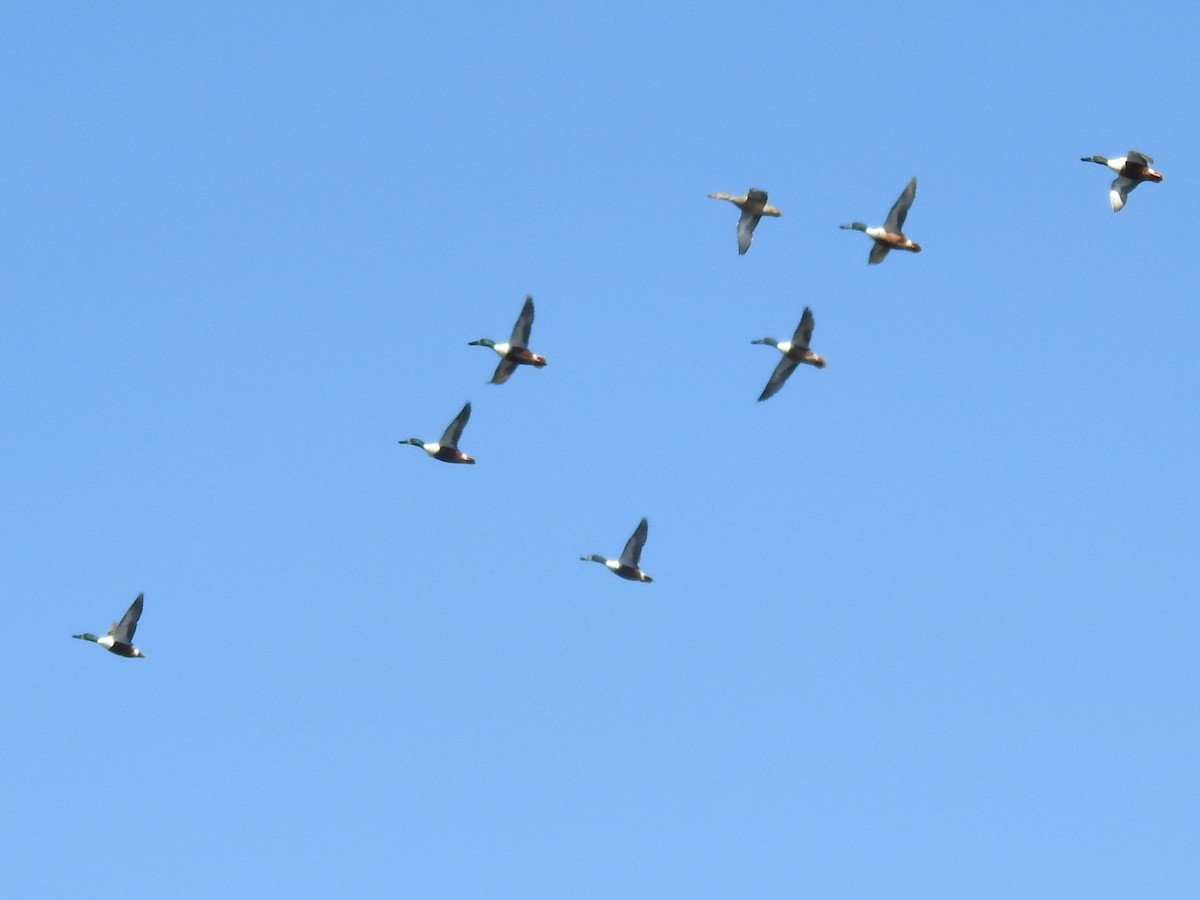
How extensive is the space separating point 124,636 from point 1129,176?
116 feet

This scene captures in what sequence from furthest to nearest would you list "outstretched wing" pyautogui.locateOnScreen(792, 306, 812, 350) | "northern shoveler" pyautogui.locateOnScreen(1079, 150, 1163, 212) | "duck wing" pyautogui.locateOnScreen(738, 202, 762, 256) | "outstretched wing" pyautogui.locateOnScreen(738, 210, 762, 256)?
1. "duck wing" pyautogui.locateOnScreen(738, 202, 762, 256)
2. "outstretched wing" pyautogui.locateOnScreen(738, 210, 762, 256)
3. "outstretched wing" pyautogui.locateOnScreen(792, 306, 812, 350)
4. "northern shoveler" pyautogui.locateOnScreen(1079, 150, 1163, 212)

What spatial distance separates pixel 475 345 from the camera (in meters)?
74.2

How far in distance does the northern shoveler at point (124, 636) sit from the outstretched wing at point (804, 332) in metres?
23.1

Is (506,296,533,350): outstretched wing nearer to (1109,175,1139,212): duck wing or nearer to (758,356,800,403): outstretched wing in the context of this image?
(758,356,800,403): outstretched wing

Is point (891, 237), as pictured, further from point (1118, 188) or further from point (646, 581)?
point (646, 581)

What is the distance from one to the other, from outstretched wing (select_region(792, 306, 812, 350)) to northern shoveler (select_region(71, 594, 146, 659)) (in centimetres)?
2312

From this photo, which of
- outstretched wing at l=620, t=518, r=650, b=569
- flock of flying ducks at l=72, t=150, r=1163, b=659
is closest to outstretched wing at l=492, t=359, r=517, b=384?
flock of flying ducks at l=72, t=150, r=1163, b=659

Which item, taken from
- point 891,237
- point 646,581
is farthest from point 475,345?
point 891,237

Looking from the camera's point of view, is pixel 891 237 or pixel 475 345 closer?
pixel 891 237

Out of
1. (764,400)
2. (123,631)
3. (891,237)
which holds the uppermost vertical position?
(891,237)

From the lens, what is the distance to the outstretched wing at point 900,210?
2709 inches

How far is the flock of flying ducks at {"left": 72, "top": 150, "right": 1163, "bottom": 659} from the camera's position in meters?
65.9

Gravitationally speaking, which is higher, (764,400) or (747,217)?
(747,217)

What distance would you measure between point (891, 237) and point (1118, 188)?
286 inches
